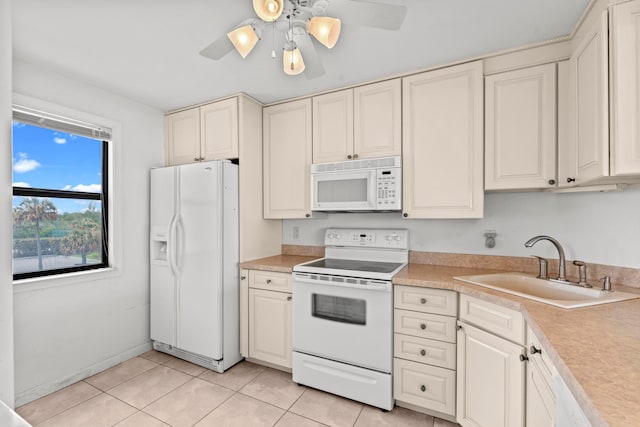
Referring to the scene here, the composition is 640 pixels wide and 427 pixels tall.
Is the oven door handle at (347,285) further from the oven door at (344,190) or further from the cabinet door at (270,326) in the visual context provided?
the oven door at (344,190)

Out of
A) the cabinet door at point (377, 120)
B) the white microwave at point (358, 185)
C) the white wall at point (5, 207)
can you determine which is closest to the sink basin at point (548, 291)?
the white microwave at point (358, 185)

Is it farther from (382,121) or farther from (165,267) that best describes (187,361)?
(382,121)

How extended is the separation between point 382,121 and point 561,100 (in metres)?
1.11

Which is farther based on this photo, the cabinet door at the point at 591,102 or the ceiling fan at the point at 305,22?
the cabinet door at the point at 591,102

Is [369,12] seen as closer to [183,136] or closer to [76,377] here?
[183,136]

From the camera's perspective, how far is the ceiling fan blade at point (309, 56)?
1.40 meters

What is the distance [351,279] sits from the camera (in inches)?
79.7

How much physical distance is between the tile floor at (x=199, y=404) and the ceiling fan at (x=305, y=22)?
2099 millimetres

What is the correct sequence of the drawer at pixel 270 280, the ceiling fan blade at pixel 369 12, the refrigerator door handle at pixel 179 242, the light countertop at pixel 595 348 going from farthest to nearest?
A: the refrigerator door handle at pixel 179 242
the drawer at pixel 270 280
the ceiling fan blade at pixel 369 12
the light countertop at pixel 595 348

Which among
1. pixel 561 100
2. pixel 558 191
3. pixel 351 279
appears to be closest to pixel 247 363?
pixel 351 279

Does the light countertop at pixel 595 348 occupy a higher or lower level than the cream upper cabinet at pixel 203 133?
lower

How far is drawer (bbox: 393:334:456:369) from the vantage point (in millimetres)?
1808

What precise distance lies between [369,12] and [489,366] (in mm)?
1834

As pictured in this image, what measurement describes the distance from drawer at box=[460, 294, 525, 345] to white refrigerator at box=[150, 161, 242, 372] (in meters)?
1.82
